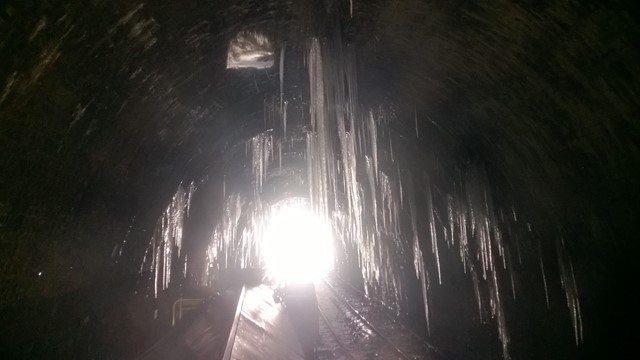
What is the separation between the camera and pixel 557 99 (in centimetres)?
509

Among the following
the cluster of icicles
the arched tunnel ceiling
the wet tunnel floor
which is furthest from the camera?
the wet tunnel floor

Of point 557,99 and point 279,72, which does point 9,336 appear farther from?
point 557,99

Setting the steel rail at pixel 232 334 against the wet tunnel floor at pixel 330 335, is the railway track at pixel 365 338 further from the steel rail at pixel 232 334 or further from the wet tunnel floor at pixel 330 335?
the steel rail at pixel 232 334

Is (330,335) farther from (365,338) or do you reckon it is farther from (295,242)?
(295,242)

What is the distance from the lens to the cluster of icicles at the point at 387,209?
7383mm

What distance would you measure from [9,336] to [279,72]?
224 inches

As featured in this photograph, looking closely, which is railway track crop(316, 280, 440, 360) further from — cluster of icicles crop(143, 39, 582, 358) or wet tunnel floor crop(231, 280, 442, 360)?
cluster of icicles crop(143, 39, 582, 358)

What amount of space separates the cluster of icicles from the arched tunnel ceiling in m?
0.50

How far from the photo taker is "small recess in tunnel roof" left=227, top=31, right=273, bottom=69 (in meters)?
6.65

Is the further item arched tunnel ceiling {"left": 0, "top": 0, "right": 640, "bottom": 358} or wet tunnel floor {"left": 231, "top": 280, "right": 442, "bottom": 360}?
wet tunnel floor {"left": 231, "top": 280, "right": 442, "bottom": 360}

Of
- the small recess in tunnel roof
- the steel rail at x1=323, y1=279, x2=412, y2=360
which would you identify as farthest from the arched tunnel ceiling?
the steel rail at x1=323, y1=279, x2=412, y2=360

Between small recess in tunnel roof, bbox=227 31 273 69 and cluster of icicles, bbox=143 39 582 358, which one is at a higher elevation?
small recess in tunnel roof, bbox=227 31 273 69

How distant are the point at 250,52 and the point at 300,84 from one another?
1.62 meters

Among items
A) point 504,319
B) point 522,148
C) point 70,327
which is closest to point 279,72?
point 522,148
